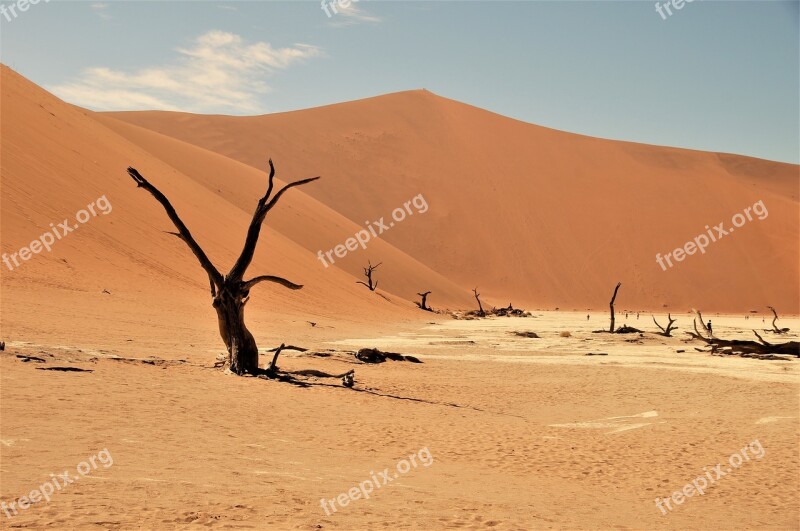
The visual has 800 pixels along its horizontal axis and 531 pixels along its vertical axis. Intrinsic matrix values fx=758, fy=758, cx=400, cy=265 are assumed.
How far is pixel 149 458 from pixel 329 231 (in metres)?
42.1

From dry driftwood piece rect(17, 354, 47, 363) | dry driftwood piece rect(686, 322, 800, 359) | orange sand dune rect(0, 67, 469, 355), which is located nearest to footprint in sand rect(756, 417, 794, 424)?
dry driftwood piece rect(686, 322, 800, 359)

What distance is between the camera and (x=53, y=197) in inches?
1021

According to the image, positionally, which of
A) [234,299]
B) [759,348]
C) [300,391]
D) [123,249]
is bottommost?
[300,391]

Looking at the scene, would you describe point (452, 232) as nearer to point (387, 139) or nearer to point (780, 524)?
point (387, 139)

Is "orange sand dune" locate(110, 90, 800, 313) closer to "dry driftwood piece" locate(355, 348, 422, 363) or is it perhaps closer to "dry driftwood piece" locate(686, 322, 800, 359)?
"dry driftwood piece" locate(686, 322, 800, 359)

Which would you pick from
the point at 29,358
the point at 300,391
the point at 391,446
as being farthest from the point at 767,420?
the point at 29,358

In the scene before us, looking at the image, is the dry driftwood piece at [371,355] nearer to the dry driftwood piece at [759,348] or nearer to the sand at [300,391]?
the sand at [300,391]

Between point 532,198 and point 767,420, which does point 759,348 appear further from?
point 532,198

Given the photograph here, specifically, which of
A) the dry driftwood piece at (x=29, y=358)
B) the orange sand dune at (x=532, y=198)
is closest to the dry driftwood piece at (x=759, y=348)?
the dry driftwood piece at (x=29, y=358)

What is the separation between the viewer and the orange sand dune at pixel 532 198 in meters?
65.4

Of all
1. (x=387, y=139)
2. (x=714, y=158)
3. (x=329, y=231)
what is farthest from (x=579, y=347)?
(x=714, y=158)

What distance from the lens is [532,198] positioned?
76.5m

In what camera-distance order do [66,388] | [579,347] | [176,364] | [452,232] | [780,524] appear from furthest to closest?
[452,232], [579,347], [176,364], [66,388], [780,524]

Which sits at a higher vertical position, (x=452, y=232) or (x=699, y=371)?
(x=452, y=232)
